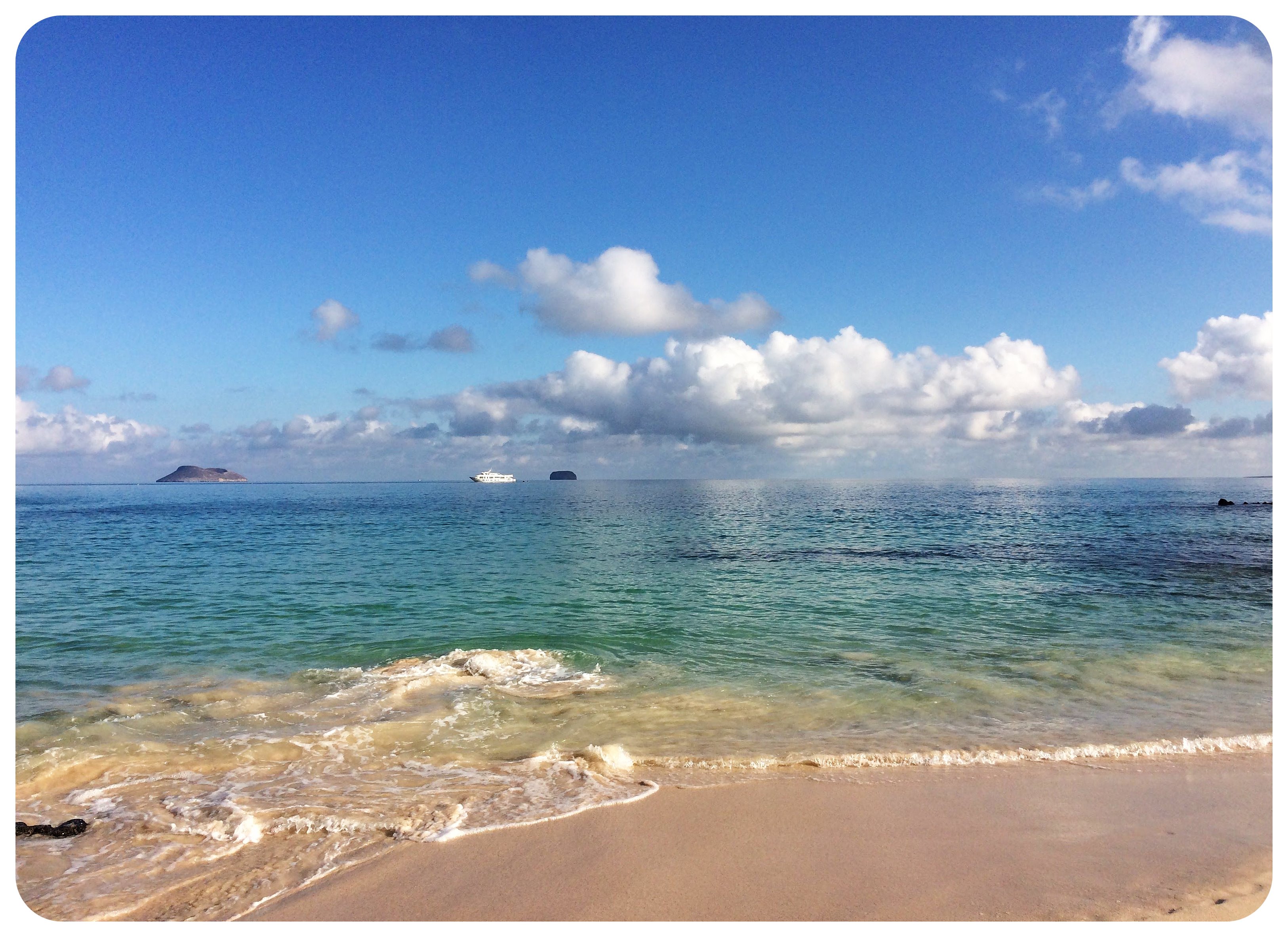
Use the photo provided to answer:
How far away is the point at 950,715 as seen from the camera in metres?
11.6

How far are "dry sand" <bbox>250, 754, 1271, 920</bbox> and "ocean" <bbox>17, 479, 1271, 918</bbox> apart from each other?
0.65 m

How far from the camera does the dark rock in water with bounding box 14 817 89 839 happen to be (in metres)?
7.55

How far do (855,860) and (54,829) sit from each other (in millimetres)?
8791

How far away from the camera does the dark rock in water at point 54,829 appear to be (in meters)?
7.55

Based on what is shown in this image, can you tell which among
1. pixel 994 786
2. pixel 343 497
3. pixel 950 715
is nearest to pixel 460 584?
pixel 950 715

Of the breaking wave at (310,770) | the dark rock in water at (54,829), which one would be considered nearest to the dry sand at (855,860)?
the breaking wave at (310,770)

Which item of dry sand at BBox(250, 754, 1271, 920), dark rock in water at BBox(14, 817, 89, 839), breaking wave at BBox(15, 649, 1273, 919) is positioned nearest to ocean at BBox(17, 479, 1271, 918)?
breaking wave at BBox(15, 649, 1273, 919)

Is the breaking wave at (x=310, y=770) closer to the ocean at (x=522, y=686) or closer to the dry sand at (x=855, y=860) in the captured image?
the ocean at (x=522, y=686)

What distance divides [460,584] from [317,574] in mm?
8236

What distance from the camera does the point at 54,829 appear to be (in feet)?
25.1

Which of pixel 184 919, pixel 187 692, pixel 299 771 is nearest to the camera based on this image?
pixel 184 919

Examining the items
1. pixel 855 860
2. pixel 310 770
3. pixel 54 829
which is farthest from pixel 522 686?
pixel 855 860

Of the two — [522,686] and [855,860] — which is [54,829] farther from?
[855,860]
